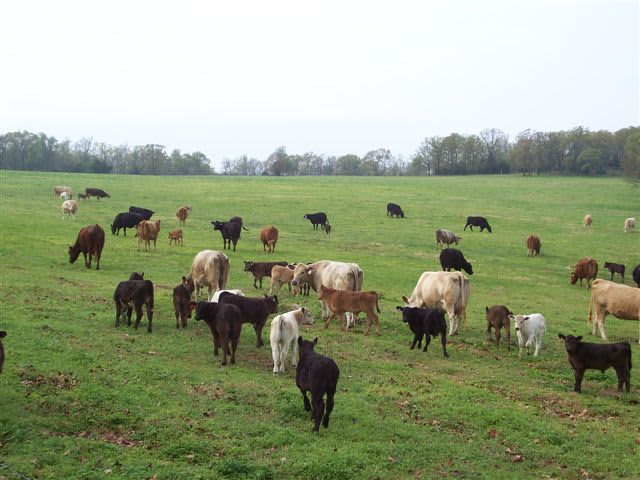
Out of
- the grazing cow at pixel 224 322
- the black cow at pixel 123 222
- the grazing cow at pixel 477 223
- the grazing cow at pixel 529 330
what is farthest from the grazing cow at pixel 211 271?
the grazing cow at pixel 477 223

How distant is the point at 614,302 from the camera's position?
19.7m

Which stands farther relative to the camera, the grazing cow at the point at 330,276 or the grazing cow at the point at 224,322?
the grazing cow at the point at 330,276

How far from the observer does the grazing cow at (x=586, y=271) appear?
97.0 ft

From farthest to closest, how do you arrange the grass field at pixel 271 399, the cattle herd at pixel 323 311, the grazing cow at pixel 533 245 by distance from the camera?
the grazing cow at pixel 533 245 < the cattle herd at pixel 323 311 < the grass field at pixel 271 399

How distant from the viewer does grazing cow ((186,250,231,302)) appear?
19.6 metres

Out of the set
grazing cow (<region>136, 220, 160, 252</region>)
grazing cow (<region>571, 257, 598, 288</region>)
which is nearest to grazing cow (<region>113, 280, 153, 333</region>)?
grazing cow (<region>136, 220, 160, 252</region>)

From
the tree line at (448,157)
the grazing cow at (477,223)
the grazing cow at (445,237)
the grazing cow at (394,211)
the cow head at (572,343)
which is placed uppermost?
the tree line at (448,157)

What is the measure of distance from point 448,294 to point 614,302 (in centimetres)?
554

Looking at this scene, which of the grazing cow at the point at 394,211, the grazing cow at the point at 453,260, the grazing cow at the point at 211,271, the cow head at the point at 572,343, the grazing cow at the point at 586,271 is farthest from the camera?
the grazing cow at the point at 394,211

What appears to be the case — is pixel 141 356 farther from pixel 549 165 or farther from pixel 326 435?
pixel 549 165

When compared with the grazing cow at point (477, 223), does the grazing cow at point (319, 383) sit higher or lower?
lower

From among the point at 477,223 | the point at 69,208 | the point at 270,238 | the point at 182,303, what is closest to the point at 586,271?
the point at 270,238

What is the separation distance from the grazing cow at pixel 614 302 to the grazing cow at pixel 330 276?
293 inches

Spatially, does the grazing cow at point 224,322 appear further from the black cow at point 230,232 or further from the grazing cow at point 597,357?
the black cow at point 230,232
